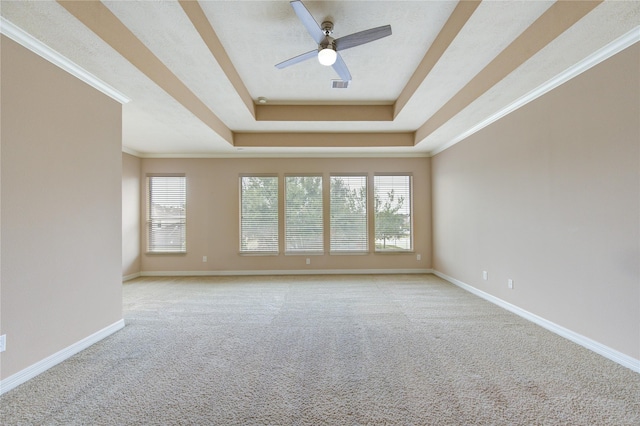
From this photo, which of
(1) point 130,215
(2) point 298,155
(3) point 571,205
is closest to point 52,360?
(1) point 130,215

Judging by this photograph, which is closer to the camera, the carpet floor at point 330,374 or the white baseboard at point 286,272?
the carpet floor at point 330,374

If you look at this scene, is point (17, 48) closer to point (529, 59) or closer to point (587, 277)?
point (529, 59)

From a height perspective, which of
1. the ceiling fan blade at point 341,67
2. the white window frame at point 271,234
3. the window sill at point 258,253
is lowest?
the window sill at point 258,253

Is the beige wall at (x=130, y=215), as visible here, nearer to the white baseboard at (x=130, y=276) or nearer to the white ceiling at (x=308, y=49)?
the white baseboard at (x=130, y=276)

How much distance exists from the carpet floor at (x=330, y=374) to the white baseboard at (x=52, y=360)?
56mm

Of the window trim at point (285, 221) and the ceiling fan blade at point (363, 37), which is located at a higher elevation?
the ceiling fan blade at point (363, 37)

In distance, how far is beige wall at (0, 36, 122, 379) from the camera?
6.70 feet

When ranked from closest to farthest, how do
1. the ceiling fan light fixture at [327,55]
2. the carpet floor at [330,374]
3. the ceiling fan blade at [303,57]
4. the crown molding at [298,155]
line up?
the carpet floor at [330,374] < the ceiling fan light fixture at [327,55] < the ceiling fan blade at [303,57] < the crown molding at [298,155]

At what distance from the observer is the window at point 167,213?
19.7 feet

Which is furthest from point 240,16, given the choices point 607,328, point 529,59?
point 607,328

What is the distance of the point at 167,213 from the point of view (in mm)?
6035

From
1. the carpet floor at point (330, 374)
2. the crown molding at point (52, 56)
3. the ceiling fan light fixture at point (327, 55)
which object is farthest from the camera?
the ceiling fan light fixture at point (327, 55)

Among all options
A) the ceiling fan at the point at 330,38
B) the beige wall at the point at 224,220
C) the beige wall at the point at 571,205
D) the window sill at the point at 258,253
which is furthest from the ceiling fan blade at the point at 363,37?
the window sill at the point at 258,253

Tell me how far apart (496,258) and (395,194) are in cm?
255
